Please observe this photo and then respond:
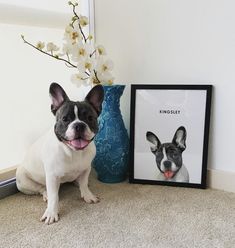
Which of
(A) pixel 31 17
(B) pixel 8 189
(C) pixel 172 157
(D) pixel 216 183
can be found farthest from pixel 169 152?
(A) pixel 31 17

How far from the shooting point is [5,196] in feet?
4.37

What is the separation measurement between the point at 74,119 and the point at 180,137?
1.78 feet

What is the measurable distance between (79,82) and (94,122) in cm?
29

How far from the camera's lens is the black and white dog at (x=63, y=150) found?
1.07m

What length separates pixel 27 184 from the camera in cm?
130

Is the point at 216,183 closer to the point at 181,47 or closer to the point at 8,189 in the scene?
the point at 181,47

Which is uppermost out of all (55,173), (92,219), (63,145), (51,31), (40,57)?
(51,31)

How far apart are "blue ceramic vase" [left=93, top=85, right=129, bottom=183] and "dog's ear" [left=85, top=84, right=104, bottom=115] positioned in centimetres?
23

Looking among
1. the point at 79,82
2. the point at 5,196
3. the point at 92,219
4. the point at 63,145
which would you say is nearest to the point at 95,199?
the point at 92,219

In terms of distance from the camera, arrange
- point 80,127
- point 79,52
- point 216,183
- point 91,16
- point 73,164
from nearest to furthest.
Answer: point 80,127 → point 73,164 → point 79,52 → point 216,183 → point 91,16

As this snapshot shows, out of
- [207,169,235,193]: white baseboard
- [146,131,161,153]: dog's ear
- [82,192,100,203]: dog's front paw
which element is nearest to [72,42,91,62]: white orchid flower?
[146,131,161,153]: dog's ear

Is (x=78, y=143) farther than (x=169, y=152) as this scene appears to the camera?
No

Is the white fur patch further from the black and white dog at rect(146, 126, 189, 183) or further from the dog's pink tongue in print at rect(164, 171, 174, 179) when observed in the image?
the dog's pink tongue in print at rect(164, 171, 174, 179)

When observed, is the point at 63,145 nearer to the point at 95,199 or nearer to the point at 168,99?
the point at 95,199
